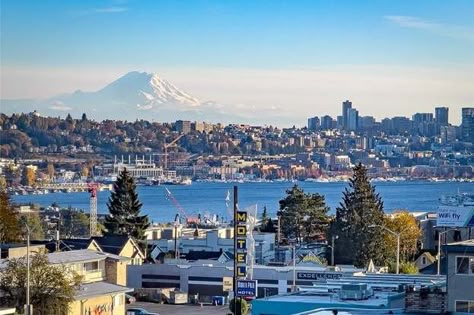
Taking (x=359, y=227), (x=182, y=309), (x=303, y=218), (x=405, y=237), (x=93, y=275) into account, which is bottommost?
(x=182, y=309)

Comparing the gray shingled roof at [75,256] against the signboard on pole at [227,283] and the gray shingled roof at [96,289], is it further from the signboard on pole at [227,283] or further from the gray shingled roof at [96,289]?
the signboard on pole at [227,283]

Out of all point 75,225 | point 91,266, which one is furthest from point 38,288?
point 75,225

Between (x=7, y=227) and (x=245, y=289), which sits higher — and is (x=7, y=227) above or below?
below

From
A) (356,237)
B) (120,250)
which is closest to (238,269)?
(120,250)

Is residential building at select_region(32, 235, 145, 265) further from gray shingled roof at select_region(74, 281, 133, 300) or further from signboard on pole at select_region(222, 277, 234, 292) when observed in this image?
gray shingled roof at select_region(74, 281, 133, 300)

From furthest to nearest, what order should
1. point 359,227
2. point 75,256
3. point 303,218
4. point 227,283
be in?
point 303,218, point 359,227, point 227,283, point 75,256

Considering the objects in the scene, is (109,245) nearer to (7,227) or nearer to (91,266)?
(7,227)

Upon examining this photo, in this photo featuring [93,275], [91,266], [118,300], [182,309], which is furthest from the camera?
[182,309]

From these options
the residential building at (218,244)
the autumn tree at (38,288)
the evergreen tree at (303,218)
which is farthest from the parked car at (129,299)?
the evergreen tree at (303,218)
